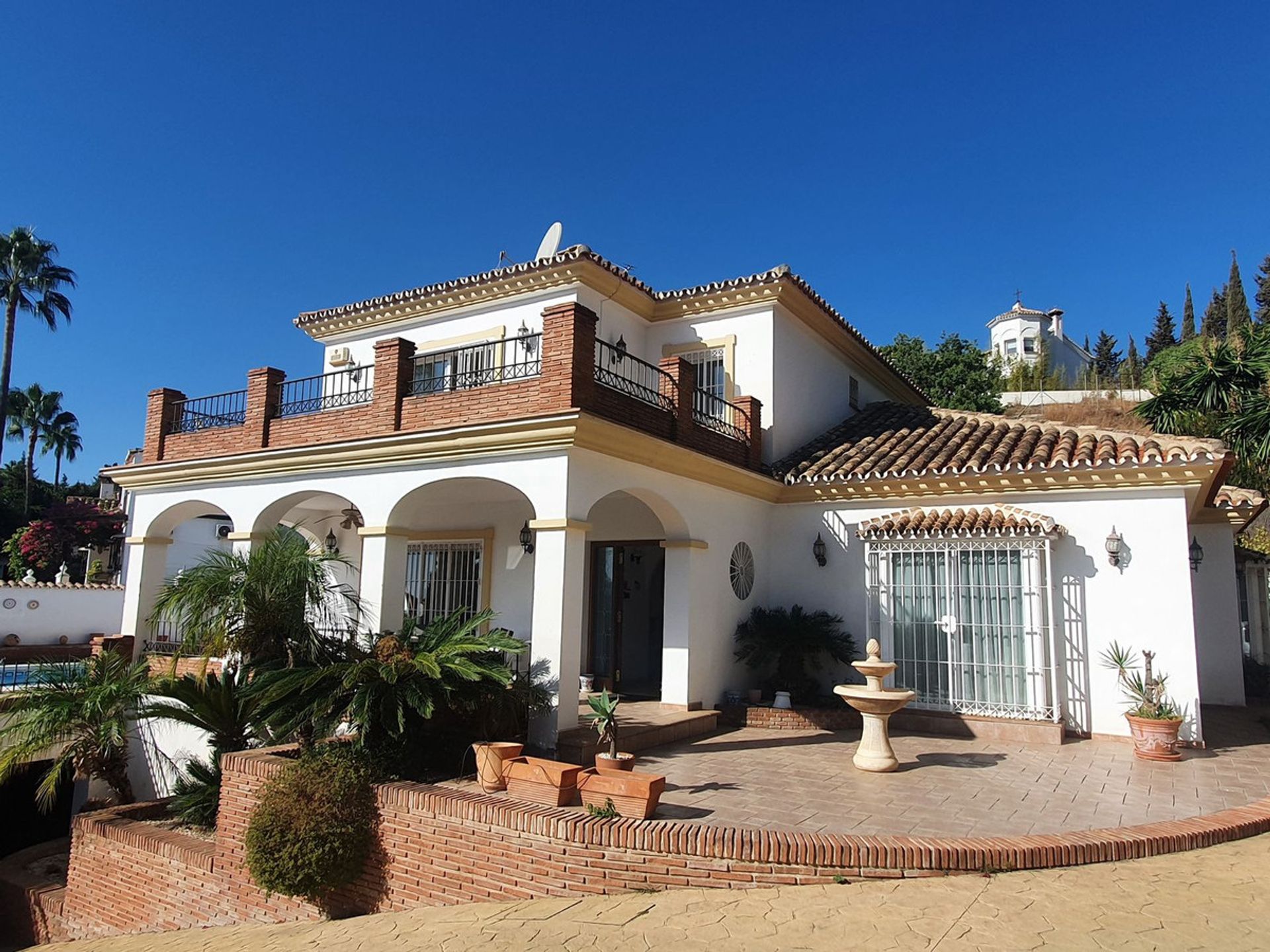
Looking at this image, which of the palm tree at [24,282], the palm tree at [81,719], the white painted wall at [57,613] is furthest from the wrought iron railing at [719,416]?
the palm tree at [24,282]

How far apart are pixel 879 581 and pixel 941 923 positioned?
758 cm

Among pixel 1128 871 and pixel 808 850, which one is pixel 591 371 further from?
pixel 1128 871

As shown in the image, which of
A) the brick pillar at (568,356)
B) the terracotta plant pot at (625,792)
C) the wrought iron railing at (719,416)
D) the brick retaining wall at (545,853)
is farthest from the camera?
the wrought iron railing at (719,416)

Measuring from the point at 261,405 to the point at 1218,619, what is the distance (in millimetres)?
16475

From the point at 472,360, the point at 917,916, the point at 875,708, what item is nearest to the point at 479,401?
the point at 472,360

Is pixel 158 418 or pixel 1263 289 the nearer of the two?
pixel 158 418

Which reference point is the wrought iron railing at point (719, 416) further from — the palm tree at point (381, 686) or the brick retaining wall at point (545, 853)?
the brick retaining wall at point (545, 853)

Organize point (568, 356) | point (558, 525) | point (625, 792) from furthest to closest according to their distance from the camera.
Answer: point (568, 356)
point (558, 525)
point (625, 792)

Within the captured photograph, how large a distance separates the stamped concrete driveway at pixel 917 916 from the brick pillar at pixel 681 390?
6.64 metres

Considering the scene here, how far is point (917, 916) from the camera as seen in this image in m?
5.32

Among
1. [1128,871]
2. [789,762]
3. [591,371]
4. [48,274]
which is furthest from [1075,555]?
[48,274]

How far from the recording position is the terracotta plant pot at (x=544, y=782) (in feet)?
23.0

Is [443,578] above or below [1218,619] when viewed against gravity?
above

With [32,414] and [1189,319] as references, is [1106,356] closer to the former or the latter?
[1189,319]
